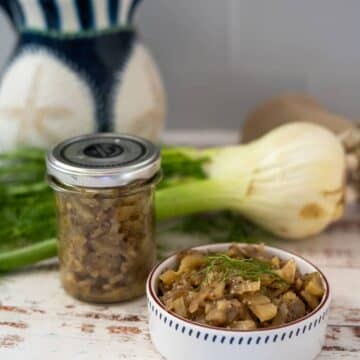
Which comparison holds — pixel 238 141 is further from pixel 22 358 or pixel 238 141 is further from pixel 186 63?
pixel 22 358

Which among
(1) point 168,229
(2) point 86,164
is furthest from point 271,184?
(2) point 86,164

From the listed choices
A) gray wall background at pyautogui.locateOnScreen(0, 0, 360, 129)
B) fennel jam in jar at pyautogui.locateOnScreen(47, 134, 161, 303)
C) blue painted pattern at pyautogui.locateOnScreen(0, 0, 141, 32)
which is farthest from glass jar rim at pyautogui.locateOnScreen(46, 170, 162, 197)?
gray wall background at pyautogui.locateOnScreen(0, 0, 360, 129)

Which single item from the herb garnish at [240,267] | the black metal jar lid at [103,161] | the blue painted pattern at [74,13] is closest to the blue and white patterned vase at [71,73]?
the blue painted pattern at [74,13]

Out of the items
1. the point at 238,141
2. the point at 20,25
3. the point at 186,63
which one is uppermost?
the point at 20,25

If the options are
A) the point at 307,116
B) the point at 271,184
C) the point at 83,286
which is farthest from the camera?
the point at 307,116

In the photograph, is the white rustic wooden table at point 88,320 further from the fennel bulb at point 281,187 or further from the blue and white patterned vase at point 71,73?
the blue and white patterned vase at point 71,73

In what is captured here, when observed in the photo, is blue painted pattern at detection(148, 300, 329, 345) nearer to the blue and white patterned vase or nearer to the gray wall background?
the blue and white patterned vase
